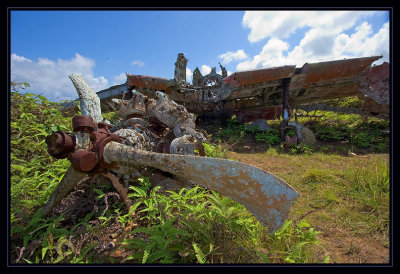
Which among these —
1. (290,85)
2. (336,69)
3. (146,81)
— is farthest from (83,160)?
(336,69)

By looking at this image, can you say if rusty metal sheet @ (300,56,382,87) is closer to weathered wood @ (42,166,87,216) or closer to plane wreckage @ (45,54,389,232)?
plane wreckage @ (45,54,389,232)

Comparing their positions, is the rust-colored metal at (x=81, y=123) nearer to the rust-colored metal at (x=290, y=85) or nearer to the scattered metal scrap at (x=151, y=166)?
the scattered metal scrap at (x=151, y=166)

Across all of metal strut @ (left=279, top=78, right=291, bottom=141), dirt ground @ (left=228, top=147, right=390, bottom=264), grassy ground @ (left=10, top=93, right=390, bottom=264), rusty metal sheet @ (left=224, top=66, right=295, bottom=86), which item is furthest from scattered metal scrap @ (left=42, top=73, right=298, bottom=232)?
metal strut @ (left=279, top=78, right=291, bottom=141)

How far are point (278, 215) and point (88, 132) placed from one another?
5.75 ft

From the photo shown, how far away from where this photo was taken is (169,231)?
57.9 inches

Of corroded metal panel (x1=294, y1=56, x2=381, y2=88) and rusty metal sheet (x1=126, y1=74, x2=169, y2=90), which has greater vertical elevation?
corroded metal panel (x1=294, y1=56, x2=381, y2=88)

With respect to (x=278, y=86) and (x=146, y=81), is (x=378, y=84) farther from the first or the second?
(x=146, y=81)

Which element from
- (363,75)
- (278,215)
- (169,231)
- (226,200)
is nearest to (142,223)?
(169,231)

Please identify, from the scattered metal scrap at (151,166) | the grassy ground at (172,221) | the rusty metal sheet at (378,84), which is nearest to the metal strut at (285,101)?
the rusty metal sheet at (378,84)

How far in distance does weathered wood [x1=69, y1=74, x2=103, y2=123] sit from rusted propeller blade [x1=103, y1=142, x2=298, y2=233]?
4.35 feet

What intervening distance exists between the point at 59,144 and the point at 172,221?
47.2 inches

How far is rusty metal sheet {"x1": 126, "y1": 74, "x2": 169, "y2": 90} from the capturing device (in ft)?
19.9

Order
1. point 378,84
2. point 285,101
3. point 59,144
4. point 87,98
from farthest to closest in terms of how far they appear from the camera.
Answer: point 285,101 → point 378,84 → point 87,98 → point 59,144

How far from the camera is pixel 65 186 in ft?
5.50
